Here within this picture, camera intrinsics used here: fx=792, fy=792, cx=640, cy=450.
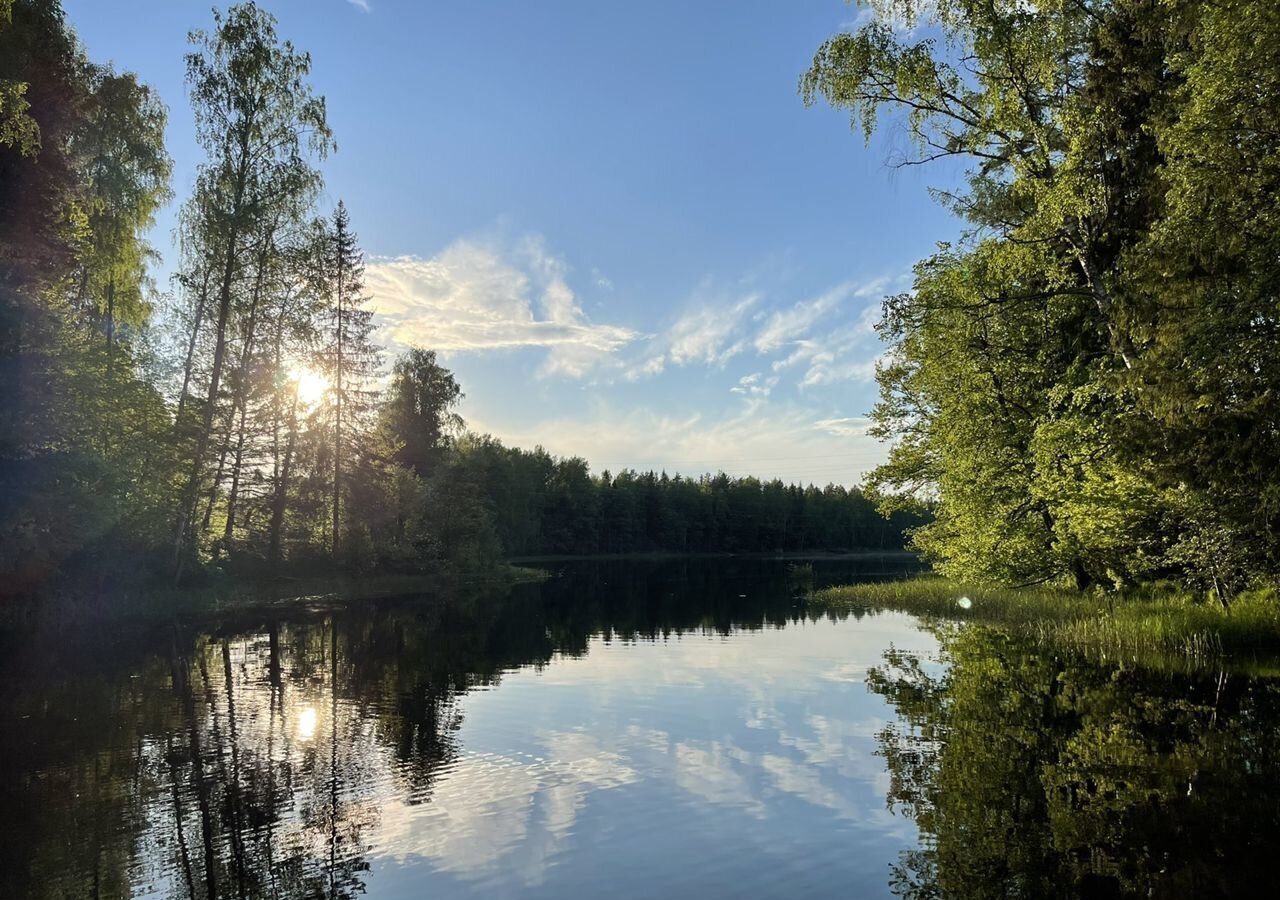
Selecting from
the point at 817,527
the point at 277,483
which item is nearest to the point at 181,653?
the point at 277,483

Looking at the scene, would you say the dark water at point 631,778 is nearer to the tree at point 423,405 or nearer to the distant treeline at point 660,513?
the tree at point 423,405

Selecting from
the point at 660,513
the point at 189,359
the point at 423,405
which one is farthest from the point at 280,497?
the point at 660,513

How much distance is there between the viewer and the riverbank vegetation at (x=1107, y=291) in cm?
1248

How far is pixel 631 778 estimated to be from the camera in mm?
10281

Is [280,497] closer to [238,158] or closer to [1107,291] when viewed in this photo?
[238,158]

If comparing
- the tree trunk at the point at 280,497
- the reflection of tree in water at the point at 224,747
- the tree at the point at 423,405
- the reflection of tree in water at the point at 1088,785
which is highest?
the tree at the point at 423,405

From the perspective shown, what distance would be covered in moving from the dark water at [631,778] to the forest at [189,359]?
6610 mm

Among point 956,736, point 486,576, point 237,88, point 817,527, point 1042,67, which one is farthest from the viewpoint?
point 817,527

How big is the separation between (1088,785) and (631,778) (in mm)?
5412

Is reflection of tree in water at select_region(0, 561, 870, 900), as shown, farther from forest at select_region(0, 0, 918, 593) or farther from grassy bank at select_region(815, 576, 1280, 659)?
grassy bank at select_region(815, 576, 1280, 659)

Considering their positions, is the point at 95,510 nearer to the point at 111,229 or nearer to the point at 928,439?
the point at 111,229

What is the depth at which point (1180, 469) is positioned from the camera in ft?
44.7

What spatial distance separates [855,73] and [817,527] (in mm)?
126346

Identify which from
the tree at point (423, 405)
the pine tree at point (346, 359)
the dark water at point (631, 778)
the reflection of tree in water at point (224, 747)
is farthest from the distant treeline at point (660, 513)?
the dark water at point (631, 778)
